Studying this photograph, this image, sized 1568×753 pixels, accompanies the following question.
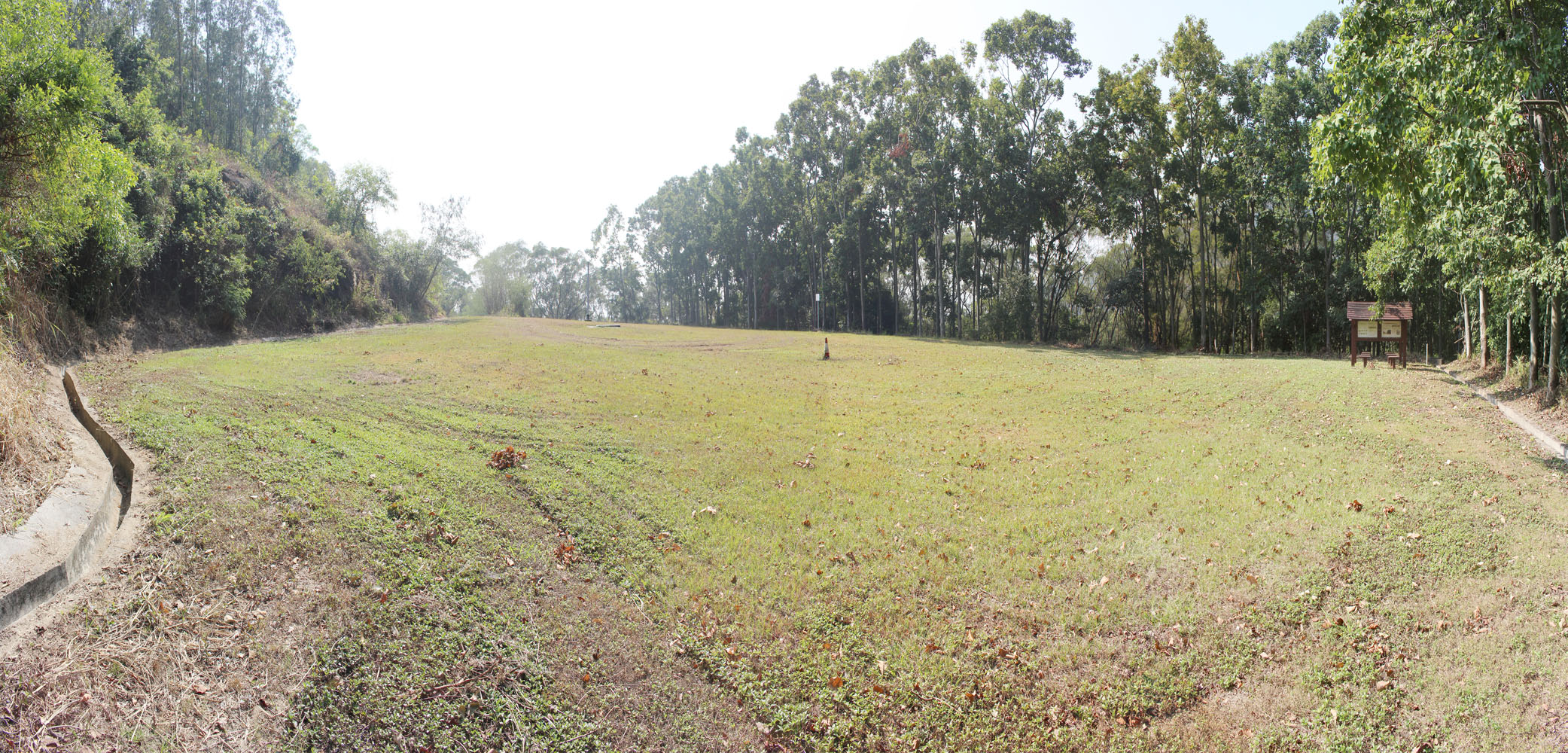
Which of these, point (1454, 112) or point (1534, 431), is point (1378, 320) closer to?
point (1534, 431)

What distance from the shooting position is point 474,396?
1384cm

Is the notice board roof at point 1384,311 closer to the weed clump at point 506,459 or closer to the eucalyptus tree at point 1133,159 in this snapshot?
the eucalyptus tree at point 1133,159

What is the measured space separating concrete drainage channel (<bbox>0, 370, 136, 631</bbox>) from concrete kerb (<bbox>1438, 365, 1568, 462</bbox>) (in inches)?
731

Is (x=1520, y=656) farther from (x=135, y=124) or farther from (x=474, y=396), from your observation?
(x=135, y=124)

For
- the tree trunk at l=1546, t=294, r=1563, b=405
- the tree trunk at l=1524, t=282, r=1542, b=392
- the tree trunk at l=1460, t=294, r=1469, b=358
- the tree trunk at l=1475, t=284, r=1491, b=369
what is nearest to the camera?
the tree trunk at l=1546, t=294, r=1563, b=405

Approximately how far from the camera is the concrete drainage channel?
16.4 ft

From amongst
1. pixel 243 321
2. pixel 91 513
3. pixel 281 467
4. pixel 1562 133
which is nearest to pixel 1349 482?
pixel 1562 133

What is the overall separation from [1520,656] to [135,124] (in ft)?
103

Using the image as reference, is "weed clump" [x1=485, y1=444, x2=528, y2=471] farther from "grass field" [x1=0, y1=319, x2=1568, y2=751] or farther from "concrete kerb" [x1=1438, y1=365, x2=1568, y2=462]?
"concrete kerb" [x1=1438, y1=365, x2=1568, y2=462]

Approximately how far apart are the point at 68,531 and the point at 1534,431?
21.0 m

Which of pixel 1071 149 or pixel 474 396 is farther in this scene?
pixel 1071 149

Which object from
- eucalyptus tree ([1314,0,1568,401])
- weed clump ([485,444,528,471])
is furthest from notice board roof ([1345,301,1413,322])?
weed clump ([485,444,528,471])

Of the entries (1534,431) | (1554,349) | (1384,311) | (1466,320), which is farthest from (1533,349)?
(1466,320)

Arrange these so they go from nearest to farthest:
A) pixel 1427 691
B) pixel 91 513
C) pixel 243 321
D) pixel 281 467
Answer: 1. pixel 1427 691
2. pixel 91 513
3. pixel 281 467
4. pixel 243 321
